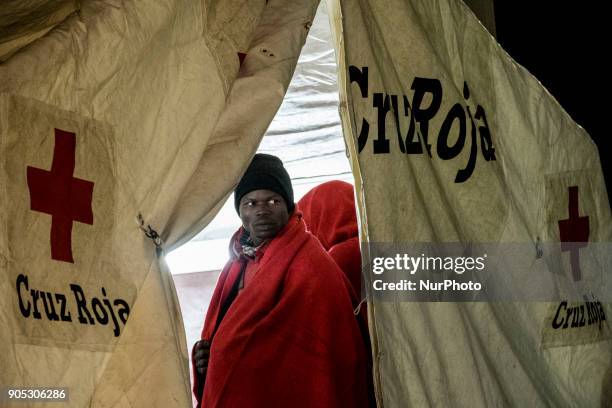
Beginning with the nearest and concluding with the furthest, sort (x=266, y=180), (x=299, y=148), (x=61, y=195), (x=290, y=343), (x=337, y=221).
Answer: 1. (x=61, y=195)
2. (x=290, y=343)
3. (x=266, y=180)
4. (x=337, y=221)
5. (x=299, y=148)

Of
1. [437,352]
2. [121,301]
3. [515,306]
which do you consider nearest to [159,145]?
[121,301]

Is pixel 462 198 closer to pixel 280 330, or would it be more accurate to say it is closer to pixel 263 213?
pixel 280 330

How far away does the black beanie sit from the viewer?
3.38m

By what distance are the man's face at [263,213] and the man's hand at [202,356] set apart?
0.37 m

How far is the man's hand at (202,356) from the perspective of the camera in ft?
10.7

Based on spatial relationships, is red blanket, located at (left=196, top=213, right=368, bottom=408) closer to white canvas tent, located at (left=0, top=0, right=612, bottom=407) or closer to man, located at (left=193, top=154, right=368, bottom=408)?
man, located at (left=193, top=154, right=368, bottom=408)

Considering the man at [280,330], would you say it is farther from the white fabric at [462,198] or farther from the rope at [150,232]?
the rope at [150,232]

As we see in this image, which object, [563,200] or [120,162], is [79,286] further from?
[563,200]

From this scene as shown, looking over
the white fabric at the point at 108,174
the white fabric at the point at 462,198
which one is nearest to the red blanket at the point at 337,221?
the white fabric at the point at 462,198

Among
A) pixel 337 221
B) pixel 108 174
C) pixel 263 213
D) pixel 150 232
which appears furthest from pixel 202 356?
pixel 108 174

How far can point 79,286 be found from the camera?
6.57ft

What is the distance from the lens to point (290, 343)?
10.0ft

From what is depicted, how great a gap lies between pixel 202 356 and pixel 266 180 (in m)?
0.59

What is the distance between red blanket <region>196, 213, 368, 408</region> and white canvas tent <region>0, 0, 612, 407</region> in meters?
0.46
